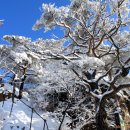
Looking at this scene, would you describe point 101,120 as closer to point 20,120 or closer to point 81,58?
point 81,58

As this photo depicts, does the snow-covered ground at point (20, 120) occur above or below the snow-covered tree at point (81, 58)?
below

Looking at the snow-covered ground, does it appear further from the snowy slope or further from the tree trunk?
the tree trunk

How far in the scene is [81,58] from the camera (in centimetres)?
1437

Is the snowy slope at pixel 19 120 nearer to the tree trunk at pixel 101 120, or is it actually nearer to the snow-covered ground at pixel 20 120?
the snow-covered ground at pixel 20 120

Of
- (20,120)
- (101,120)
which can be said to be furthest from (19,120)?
(101,120)

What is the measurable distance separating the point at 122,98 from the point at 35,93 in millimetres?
7893

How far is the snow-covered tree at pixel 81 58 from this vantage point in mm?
14711

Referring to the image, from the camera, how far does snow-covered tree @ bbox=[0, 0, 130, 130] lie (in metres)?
14.7

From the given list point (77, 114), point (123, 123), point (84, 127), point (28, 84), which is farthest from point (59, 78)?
point (28, 84)

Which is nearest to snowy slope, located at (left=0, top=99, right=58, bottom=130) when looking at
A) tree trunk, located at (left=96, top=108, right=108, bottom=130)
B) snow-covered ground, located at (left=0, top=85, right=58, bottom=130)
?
snow-covered ground, located at (left=0, top=85, right=58, bottom=130)

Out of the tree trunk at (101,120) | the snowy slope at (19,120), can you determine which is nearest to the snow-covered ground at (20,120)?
the snowy slope at (19,120)

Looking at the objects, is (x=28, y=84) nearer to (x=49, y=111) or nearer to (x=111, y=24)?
(x=49, y=111)

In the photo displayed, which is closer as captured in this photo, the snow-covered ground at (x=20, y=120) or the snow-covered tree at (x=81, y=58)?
the snow-covered tree at (x=81, y=58)

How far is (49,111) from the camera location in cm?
2191
